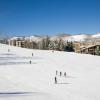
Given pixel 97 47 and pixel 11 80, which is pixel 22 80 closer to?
pixel 11 80

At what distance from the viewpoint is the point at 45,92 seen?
2634 cm

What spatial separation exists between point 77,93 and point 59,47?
229 ft

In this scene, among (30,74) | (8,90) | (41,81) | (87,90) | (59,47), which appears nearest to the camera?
(8,90)

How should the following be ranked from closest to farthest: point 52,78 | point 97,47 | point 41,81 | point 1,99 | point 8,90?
point 1,99, point 8,90, point 41,81, point 52,78, point 97,47

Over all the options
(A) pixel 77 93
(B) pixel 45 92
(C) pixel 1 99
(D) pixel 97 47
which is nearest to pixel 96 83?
(A) pixel 77 93

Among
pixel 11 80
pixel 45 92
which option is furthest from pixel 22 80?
pixel 45 92

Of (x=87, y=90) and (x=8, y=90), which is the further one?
(x=87, y=90)

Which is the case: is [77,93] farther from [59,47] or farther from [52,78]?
[59,47]

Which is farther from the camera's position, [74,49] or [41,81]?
[74,49]

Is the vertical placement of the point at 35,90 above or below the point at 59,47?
below

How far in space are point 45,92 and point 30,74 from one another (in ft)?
39.3

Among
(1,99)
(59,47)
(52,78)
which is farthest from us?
(59,47)

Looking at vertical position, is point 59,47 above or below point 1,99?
above

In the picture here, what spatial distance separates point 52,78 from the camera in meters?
35.0
